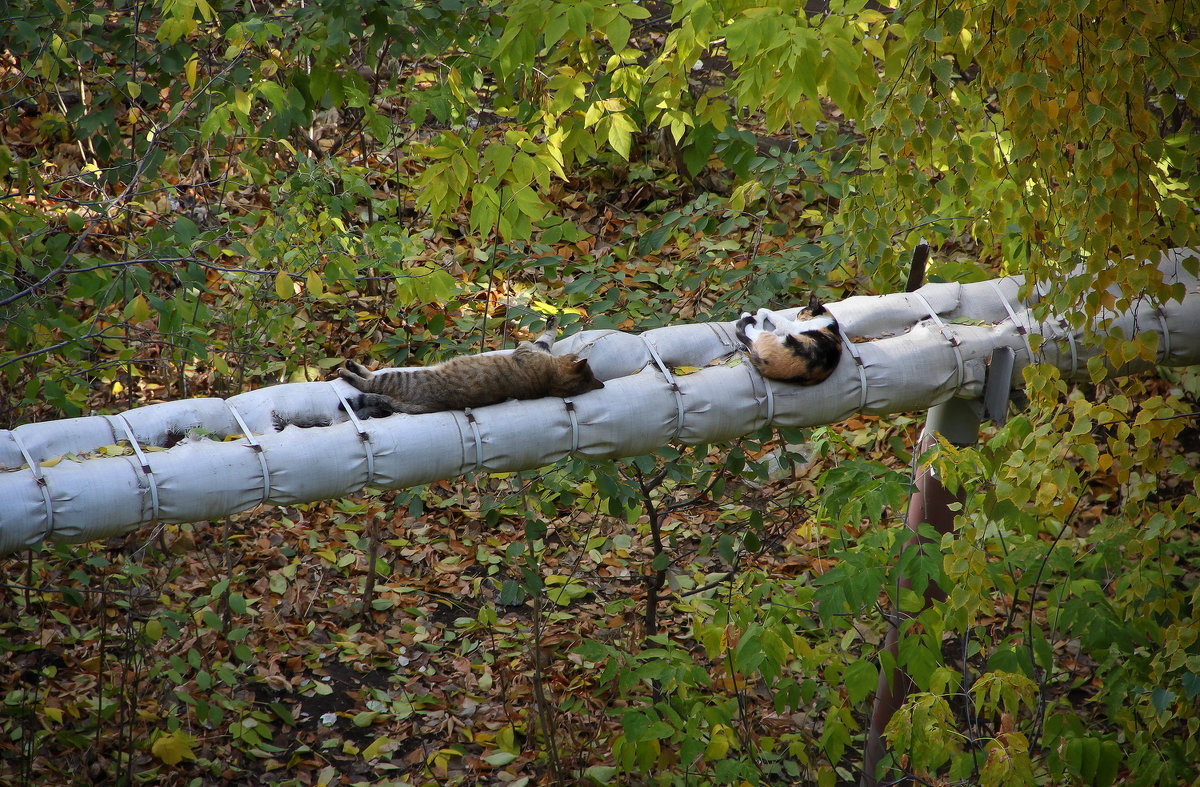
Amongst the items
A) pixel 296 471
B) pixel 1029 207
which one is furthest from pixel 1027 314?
pixel 296 471

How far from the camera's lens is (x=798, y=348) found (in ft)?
9.71

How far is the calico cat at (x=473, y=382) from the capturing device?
3.01 meters

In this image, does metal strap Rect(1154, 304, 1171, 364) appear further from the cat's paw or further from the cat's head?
the cat's paw

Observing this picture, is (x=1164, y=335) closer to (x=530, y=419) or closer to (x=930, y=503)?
(x=930, y=503)

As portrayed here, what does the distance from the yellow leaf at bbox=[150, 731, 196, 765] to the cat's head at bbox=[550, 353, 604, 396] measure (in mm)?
2341

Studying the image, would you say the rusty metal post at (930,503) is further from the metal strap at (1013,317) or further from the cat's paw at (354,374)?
the cat's paw at (354,374)

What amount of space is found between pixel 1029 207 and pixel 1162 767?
5.04 ft

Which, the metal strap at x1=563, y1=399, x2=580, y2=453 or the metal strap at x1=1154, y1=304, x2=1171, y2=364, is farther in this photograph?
the metal strap at x1=1154, y1=304, x2=1171, y2=364

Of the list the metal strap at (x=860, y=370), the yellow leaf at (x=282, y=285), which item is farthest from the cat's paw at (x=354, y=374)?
the metal strap at (x=860, y=370)

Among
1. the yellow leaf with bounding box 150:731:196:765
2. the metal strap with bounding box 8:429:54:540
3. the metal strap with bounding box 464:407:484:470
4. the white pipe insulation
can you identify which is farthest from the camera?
the yellow leaf with bounding box 150:731:196:765

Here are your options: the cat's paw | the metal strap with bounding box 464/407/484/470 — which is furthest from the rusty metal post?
the cat's paw

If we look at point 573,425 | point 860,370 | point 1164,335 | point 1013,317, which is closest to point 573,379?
point 573,425

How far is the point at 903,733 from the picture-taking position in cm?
267

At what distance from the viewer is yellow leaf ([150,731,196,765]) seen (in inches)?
154
